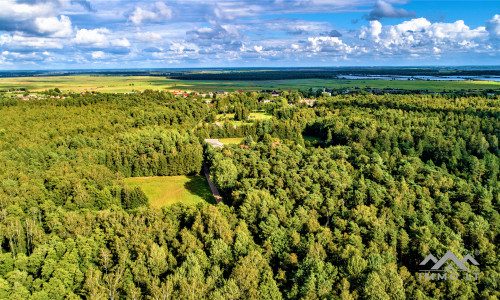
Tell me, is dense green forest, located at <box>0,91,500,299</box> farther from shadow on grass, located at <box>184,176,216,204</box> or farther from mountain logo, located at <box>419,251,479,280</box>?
shadow on grass, located at <box>184,176,216,204</box>

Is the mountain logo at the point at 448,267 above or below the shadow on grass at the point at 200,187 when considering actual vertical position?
above

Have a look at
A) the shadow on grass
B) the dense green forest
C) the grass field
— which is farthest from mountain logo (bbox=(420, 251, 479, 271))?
the grass field

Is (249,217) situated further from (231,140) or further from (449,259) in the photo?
(231,140)

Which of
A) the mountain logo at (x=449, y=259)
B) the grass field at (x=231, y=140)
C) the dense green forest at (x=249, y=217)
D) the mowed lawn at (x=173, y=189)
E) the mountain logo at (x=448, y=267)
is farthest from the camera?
the grass field at (x=231, y=140)

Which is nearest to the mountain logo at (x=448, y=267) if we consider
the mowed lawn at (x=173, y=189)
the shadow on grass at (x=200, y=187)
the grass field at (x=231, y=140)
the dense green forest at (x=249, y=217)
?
the dense green forest at (x=249, y=217)

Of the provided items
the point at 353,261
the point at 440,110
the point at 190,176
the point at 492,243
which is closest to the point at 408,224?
the point at 492,243

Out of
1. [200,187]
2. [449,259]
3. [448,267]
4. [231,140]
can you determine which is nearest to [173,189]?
[200,187]

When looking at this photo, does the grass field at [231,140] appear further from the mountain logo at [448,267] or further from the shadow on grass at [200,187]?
the mountain logo at [448,267]
